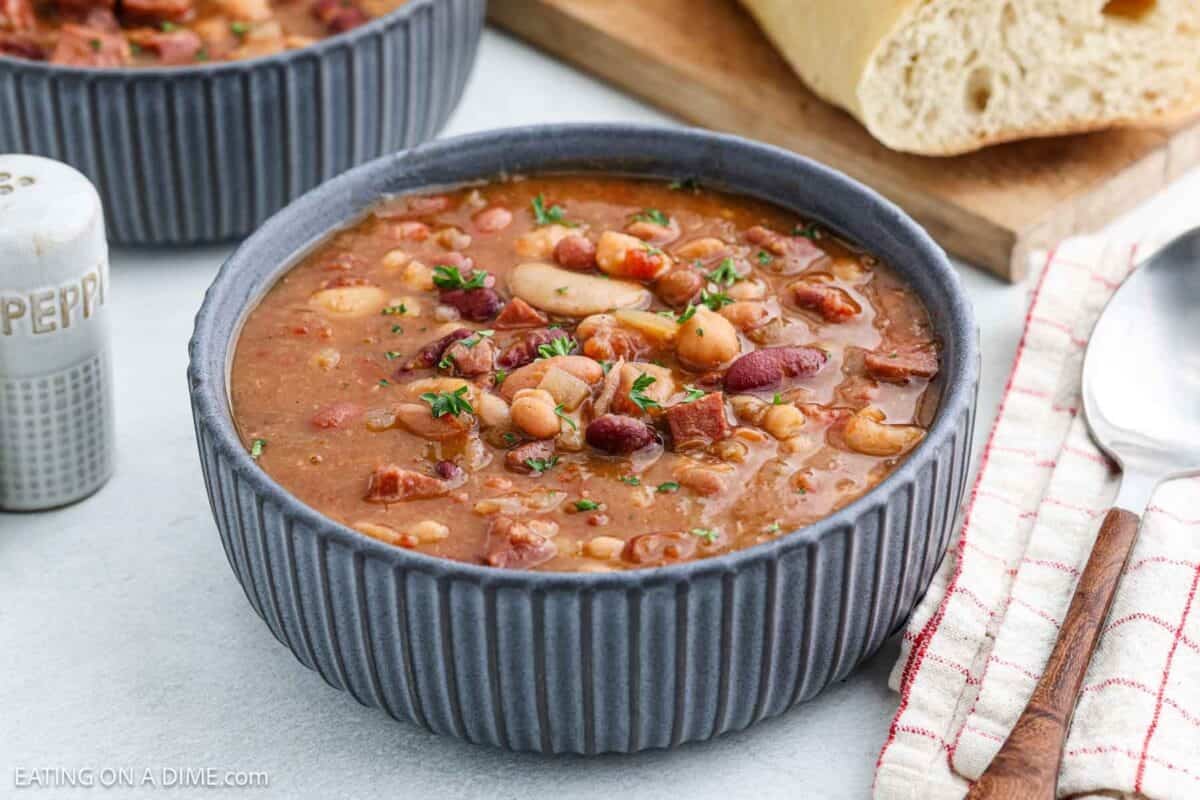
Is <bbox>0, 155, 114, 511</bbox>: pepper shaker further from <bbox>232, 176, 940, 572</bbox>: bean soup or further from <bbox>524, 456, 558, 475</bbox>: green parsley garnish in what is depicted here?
<bbox>524, 456, 558, 475</bbox>: green parsley garnish

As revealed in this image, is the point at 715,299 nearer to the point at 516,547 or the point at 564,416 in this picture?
the point at 564,416

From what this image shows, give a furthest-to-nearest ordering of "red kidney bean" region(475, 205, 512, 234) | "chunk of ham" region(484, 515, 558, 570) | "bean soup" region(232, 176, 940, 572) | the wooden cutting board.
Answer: the wooden cutting board
"red kidney bean" region(475, 205, 512, 234)
"bean soup" region(232, 176, 940, 572)
"chunk of ham" region(484, 515, 558, 570)

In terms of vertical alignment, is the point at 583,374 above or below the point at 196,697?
above

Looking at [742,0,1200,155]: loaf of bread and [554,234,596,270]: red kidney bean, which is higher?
[742,0,1200,155]: loaf of bread

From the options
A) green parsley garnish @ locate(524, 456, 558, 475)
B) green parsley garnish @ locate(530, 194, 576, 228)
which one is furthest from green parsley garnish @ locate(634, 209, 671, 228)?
green parsley garnish @ locate(524, 456, 558, 475)

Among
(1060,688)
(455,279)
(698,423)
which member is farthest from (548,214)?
(1060,688)
